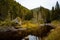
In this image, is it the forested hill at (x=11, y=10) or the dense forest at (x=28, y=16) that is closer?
the dense forest at (x=28, y=16)

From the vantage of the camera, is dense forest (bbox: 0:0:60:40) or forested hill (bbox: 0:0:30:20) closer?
dense forest (bbox: 0:0:60:40)

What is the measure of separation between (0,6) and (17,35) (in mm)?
2639

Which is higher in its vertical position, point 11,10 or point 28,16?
point 11,10

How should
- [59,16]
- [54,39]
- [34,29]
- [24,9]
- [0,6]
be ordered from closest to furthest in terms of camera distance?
1. [54,39]
2. [34,29]
3. [59,16]
4. [0,6]
5. [24,9]

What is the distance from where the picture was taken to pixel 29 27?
7.35m

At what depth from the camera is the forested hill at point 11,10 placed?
8711 mm

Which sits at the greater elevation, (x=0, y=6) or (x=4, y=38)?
(x=0, y=6)

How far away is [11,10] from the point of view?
9.34m

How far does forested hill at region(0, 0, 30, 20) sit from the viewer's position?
8711 millimetres

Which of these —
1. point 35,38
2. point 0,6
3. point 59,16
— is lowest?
point 35,38

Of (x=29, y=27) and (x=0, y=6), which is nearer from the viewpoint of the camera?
(x=29, y=27)

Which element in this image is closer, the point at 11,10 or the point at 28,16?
the point at 11,10

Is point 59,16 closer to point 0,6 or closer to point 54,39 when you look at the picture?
point 0,6

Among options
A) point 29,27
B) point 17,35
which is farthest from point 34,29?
point 17,35
